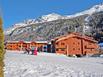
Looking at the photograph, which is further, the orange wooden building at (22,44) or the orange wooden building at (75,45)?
the orange wooden building at (22,44)

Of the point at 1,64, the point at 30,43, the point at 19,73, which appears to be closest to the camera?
the point at 1,64

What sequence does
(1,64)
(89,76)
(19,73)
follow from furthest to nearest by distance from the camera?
(19,73), (89,76), (1,64)

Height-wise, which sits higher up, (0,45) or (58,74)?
(0,45)

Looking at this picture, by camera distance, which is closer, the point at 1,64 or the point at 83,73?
the point at 1,64

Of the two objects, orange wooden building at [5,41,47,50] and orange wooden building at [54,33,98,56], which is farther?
orange wooden building at [5,41,47,50]

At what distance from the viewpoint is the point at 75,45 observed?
285ft

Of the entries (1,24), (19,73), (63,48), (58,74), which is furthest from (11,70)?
(63,48)

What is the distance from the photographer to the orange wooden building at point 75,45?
8419 cm

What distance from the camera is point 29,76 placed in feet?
61.0

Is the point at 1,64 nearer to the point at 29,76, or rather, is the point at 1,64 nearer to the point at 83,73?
the point at 29,76

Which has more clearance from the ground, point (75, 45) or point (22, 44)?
point (22, 44)

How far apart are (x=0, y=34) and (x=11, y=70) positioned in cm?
752

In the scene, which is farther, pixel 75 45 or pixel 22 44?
pixel 22 44

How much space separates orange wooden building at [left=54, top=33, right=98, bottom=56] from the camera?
276 feet
